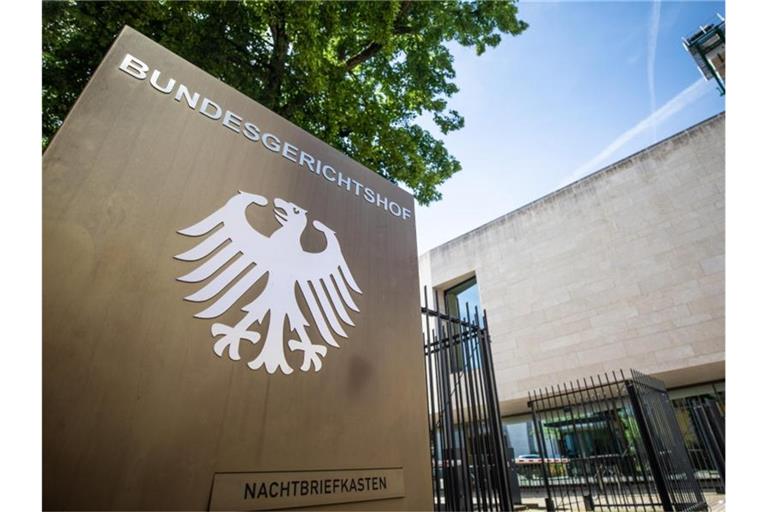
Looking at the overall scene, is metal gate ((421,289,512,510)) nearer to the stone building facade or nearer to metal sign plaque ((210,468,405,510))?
metal sign plaque ((210,468,405,510))

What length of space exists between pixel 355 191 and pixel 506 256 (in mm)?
13568

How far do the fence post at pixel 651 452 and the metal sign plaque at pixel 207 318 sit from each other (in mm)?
5365

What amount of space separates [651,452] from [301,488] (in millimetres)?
6564

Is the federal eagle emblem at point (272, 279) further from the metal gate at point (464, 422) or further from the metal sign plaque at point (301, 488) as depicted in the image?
the metal gate at point (464, 422)

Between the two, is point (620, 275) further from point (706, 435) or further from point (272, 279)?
point (272, 279)

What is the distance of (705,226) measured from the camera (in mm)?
11695

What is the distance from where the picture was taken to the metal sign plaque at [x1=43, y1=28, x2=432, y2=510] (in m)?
1.80

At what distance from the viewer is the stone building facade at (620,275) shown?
11.2 metres

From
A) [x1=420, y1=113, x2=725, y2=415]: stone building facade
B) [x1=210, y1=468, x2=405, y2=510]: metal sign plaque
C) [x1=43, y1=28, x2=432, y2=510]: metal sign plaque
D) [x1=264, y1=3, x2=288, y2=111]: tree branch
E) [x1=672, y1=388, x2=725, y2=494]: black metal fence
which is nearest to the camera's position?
[x1=43, y1=28, x2=432, y2=510]: metal sign plaque

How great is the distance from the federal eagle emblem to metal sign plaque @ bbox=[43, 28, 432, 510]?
0.5 inches

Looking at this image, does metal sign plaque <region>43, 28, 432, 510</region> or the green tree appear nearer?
metal sign plaque <region>43, 28, 432, 510</region>

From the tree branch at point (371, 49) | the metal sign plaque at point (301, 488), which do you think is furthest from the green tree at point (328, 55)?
the metal sign plaque at point (301, 488)

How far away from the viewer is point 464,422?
4.00 meters

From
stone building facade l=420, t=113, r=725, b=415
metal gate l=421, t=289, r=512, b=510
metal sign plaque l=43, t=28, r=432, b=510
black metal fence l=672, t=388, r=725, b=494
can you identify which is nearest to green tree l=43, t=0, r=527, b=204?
metal sign plaque l=43, t=28, r=432, b=510
